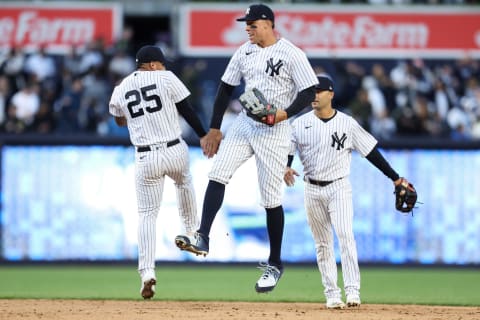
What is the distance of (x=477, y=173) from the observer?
51.6ft

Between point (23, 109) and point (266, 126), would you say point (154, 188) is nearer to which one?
point (266, 126)

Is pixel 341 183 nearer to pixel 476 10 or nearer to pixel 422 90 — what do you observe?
pixel 422 90

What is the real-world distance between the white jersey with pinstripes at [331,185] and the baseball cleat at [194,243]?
44.7 inches

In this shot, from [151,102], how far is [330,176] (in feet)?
5.56

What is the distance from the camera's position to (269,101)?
9641 mm

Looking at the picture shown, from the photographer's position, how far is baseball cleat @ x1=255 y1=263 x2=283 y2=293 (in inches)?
384

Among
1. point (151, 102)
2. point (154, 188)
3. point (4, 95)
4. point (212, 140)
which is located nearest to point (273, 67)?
point (212, 140)

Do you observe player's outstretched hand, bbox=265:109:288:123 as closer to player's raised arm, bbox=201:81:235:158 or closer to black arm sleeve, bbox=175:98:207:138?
player's raised arm, bbox=201:81:235:158

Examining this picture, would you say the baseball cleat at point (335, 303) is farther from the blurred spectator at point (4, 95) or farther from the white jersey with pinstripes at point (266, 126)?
the blurred spectator at point (4, 95)

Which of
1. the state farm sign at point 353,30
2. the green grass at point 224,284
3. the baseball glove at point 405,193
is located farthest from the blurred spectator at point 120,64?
the baseball glove at point 405,193

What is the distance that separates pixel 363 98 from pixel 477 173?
2900 millimetres

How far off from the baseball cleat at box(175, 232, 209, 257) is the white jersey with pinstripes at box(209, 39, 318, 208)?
55 centimetres

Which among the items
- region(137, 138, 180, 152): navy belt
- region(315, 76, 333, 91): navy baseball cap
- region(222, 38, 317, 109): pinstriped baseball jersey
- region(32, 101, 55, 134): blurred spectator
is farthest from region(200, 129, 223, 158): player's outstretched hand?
region(32, 101, 55, 134): blurred spectator

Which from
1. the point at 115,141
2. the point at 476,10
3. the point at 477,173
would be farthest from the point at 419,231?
the point at 476,10
